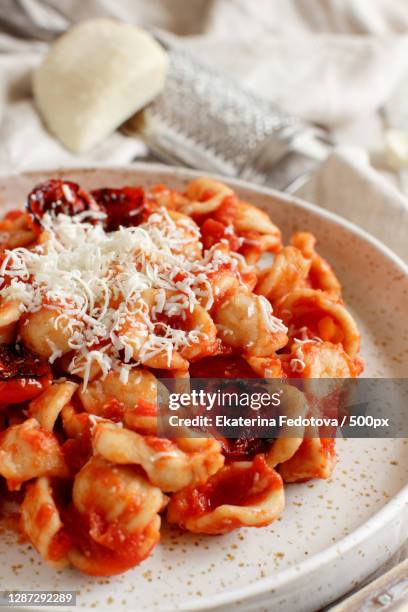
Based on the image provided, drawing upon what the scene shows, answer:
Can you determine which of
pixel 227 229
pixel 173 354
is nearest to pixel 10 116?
pixel 227 229

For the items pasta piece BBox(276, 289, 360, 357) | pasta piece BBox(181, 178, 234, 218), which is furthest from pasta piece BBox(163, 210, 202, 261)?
pasta piece BBox(276, 289, 360, 357)

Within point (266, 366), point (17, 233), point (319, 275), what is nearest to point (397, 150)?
point (319, 275)

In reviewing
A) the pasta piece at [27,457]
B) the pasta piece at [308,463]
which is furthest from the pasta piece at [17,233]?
the pasta piece at [308,463]

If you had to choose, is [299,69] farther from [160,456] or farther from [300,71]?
[160,456]

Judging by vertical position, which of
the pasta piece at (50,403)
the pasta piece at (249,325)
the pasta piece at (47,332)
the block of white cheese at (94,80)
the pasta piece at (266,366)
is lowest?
the block of white cheese at (94,80)

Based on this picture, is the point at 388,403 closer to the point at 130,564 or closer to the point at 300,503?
the point at 300,503

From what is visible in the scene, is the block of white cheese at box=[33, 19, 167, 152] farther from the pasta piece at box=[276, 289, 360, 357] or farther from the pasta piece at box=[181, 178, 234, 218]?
the pasta piece at box=[276, 289, 360, 357]

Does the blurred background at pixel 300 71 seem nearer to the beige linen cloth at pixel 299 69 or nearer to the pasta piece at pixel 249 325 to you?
the beige linen cloth at pixel 299 69
